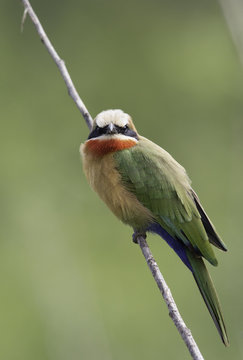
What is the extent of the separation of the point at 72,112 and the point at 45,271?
3.03 metres

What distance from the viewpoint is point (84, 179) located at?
7699 mm

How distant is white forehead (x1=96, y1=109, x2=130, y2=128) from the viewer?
315 centimetres

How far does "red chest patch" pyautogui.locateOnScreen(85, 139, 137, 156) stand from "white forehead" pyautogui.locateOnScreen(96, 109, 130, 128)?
82mm

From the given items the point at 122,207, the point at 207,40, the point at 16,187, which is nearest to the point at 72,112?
the point at 16,187

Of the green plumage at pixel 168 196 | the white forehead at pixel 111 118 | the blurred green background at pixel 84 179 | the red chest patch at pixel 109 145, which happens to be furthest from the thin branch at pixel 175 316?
the blurred green background at pixel 84 179

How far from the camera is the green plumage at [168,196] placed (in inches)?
118

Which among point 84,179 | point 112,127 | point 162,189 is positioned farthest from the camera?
point 84,179

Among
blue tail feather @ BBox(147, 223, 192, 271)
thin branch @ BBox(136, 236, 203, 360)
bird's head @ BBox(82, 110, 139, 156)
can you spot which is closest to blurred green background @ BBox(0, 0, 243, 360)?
blue tail feather @ BBox(147, 223, 192, 271)

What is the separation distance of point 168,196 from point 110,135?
338mm

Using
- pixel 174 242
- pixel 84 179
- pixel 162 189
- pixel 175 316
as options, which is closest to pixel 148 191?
pixel 162 189

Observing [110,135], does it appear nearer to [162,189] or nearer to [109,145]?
[109,145]

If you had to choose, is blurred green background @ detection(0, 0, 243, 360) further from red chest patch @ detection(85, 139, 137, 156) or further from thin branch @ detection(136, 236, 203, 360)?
thin branch @ detection(136, 236, 203, 360)

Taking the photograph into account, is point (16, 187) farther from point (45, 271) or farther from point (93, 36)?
point (93, 36)

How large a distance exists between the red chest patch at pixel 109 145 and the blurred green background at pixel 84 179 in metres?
1.49
